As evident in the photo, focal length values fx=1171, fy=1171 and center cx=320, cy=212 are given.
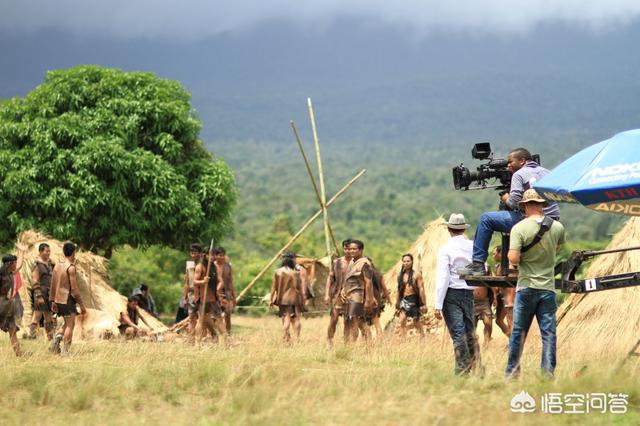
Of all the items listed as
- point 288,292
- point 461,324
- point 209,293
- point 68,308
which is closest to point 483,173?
point 461,324

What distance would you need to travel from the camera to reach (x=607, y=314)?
646 inches

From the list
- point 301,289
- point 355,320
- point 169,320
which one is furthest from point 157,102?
point 355,320

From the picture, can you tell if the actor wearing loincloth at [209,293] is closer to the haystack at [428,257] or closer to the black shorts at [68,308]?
the black shorts at [68,308]

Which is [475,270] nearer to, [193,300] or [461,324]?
[461,324]

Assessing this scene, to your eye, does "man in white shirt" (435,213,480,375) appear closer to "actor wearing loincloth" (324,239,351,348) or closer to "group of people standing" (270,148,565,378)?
"group of people standing" (270,148,565,378)

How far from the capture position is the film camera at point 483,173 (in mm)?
12625

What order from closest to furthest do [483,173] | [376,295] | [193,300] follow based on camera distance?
[483,173]
[376,295]
[193,300]

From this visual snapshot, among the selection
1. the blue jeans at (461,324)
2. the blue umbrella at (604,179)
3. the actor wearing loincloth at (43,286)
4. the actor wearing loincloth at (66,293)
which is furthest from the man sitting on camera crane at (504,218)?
the actor wearing loincloth at (43,286)

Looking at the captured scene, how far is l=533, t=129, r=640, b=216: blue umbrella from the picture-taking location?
10.7m

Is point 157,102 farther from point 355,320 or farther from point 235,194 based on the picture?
point 355,320

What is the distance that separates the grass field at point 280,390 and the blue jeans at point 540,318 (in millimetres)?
261

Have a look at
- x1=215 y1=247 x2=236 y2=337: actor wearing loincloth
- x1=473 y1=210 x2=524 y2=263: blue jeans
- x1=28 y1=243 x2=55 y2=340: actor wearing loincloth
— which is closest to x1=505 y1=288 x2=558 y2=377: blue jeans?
x1=473 y1=210 x2=524 y2=263: blue jeans
